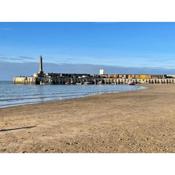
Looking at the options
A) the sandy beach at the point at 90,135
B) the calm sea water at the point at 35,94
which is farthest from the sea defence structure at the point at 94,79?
the sandy beach at the point at 90,135

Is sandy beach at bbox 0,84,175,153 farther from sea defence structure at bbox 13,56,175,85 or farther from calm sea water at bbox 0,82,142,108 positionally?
sea defence structure at bbox 13,56,175,85

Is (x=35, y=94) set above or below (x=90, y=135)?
below

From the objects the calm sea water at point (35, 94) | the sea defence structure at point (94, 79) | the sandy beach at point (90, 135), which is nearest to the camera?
the sandy beach at point (90, 135)

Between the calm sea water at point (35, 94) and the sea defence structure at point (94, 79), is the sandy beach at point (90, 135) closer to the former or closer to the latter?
the calm sea water at point (35, 94)

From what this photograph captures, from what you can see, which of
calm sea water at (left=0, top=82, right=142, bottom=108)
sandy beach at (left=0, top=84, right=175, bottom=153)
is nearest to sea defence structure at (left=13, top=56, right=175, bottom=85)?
calm sea water at (left=0, top=82, right=142, bottom=108)

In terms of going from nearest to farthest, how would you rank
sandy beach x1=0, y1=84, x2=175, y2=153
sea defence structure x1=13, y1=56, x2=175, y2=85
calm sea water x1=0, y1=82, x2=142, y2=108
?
sandy beach x1=0, y1=84, x2=175, y2=153, calm sea water x1=0, y1=82, x2=142, y2=108, sea defence structure x1=13, y1=56, x2=175, y2=85

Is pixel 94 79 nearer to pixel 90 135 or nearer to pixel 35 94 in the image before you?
pixel 35 94

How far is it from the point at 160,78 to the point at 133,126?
5425 inches

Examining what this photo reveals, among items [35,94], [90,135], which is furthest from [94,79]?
[90,135]
